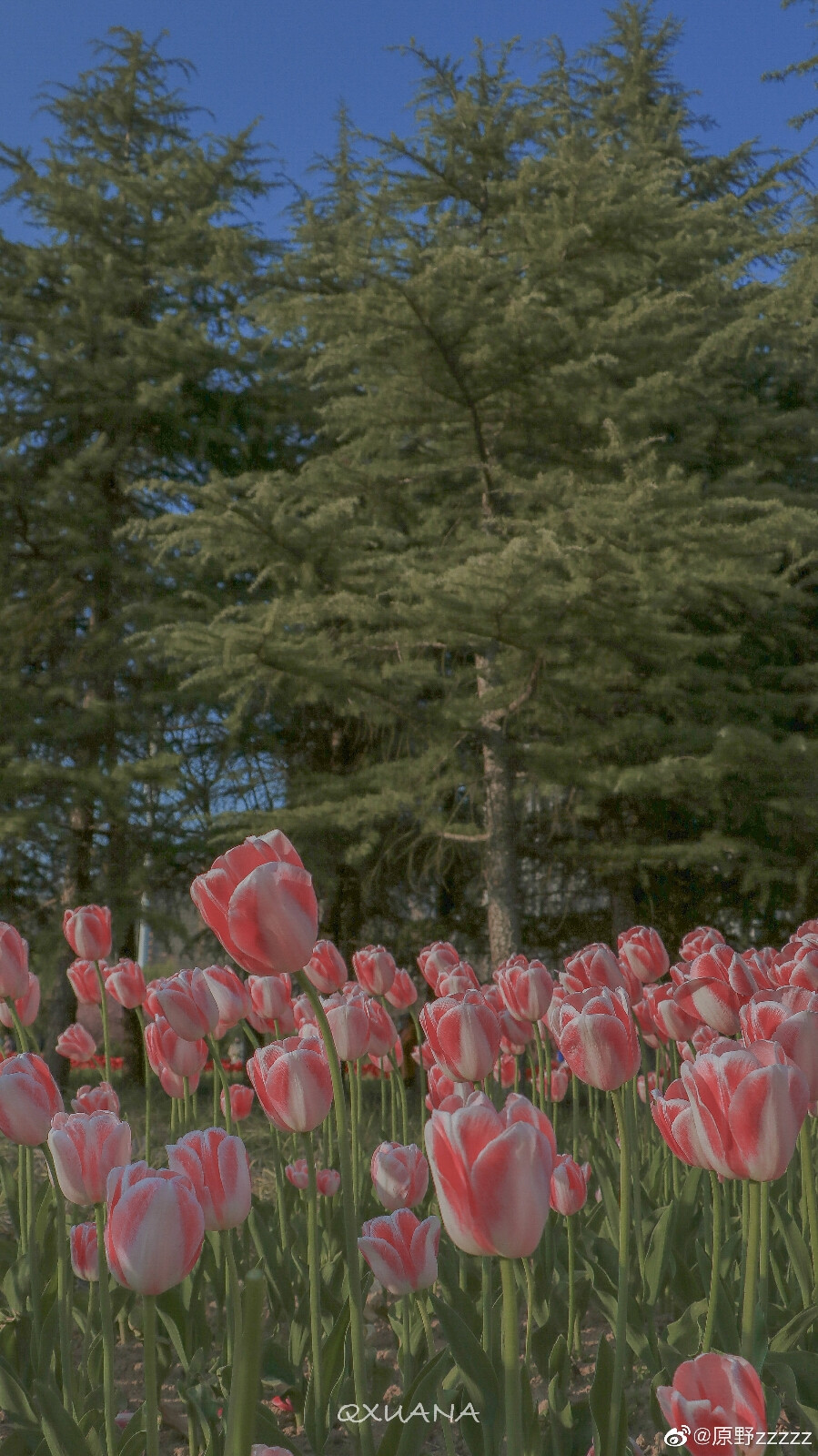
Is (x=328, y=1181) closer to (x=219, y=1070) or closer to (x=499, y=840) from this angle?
(x=219, y=1070)

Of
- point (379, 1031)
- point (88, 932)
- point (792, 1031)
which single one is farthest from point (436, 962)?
point (792, 1031)

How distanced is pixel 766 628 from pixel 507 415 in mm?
3312

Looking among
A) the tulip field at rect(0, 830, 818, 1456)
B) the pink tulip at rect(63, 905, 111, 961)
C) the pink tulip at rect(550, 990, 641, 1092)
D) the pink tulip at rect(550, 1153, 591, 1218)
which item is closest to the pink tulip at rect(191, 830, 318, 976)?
the tulip field at rect(0, 830, 818, 1456)

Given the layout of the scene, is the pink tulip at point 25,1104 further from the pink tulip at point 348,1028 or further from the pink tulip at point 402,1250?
the pink tulip at point 348,1028

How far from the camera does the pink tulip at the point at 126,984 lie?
100 inches

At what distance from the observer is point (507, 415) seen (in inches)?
311

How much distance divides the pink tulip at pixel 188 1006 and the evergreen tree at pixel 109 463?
6604mm

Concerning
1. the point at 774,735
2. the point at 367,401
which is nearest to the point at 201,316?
the point at 367,401

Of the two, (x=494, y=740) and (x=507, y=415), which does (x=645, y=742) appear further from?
(x=507, y=415)

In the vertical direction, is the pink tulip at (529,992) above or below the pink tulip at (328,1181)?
above

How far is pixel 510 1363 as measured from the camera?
2.72 ft

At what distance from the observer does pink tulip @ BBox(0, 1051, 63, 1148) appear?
1.34 m

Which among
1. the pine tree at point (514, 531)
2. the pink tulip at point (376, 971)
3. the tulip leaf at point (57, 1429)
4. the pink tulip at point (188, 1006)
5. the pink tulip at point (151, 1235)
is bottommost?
the tulip leaf at point (57, 1429)

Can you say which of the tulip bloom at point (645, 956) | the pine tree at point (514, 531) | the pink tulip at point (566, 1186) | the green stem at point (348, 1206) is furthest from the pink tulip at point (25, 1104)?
the pine tree at point (514, 531)
